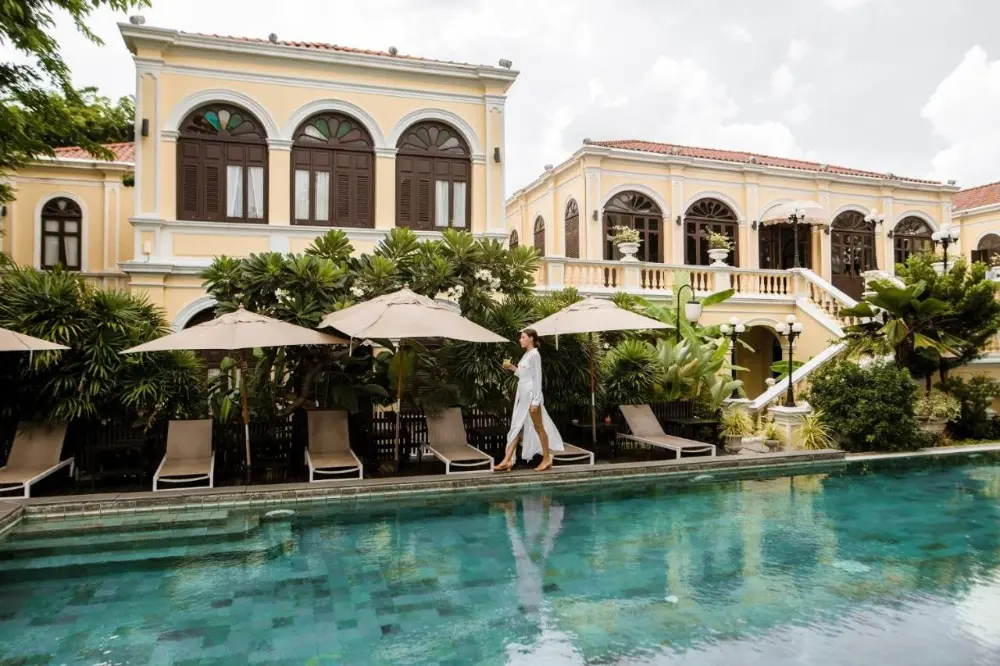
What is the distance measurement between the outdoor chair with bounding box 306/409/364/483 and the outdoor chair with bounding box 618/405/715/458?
4.51 meters

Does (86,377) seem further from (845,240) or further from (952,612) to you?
(845,240)

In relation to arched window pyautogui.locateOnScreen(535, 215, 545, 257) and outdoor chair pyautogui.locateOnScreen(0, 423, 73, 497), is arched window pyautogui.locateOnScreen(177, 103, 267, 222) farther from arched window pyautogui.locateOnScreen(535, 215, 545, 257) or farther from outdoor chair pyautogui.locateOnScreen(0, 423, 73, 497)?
arched window pyautogui.locateOnScreen(535, 215, 545, 257)

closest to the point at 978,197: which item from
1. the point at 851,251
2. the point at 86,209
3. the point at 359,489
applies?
the point at 851,251

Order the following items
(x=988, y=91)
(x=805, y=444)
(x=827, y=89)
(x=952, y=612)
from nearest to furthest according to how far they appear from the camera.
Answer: (x=952, y=612), (x=805, y=444), (x=827, y=89), (x=988, y=91)

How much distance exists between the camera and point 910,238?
24875 millimetres

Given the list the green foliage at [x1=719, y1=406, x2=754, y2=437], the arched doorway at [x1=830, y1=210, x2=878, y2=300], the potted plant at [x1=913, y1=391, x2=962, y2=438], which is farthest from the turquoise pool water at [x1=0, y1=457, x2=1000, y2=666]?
the arched doorway at [x1=830, y1=210, x2=878, y2=300]

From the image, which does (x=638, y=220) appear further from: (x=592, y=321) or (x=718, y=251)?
(x=592, y=321)

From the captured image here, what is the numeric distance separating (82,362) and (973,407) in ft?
50.9

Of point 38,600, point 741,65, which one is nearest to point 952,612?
point 38,600

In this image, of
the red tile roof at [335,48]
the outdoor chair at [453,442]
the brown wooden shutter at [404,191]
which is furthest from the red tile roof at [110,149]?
the outdoor chair at [453,442]

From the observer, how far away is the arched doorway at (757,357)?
73.6 feet

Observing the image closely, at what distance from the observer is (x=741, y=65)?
21828 mm

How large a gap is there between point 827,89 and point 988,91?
28.8 ft

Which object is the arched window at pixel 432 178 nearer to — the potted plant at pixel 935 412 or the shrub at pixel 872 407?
the shrub at pixel 872 407
